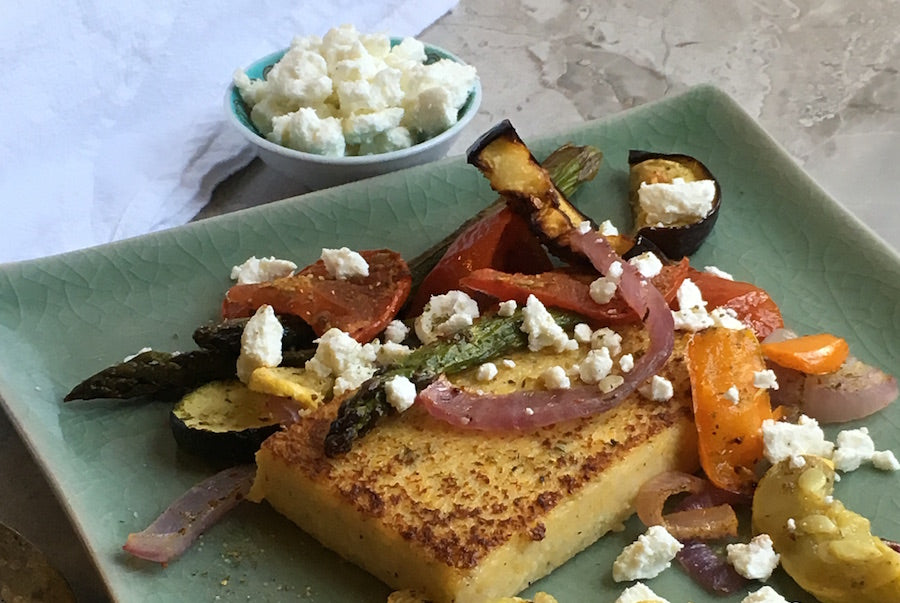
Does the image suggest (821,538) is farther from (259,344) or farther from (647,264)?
(259,344)

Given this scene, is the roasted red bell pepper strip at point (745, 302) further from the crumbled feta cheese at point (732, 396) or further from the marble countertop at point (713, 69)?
the marble countertop at point (713, 69)

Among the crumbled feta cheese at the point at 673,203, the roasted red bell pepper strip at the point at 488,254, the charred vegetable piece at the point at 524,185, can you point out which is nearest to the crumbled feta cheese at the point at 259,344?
the roasted red bell pepper strip at the point at 488,254

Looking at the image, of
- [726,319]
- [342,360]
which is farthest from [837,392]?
[342,360]

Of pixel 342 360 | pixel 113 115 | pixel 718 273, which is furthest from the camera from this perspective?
pixel 113 115

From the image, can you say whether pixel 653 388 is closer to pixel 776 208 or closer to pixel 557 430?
pixel 557 430

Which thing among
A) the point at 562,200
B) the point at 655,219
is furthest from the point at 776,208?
the point at 562,200

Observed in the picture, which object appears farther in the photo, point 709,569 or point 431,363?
point 431,363
